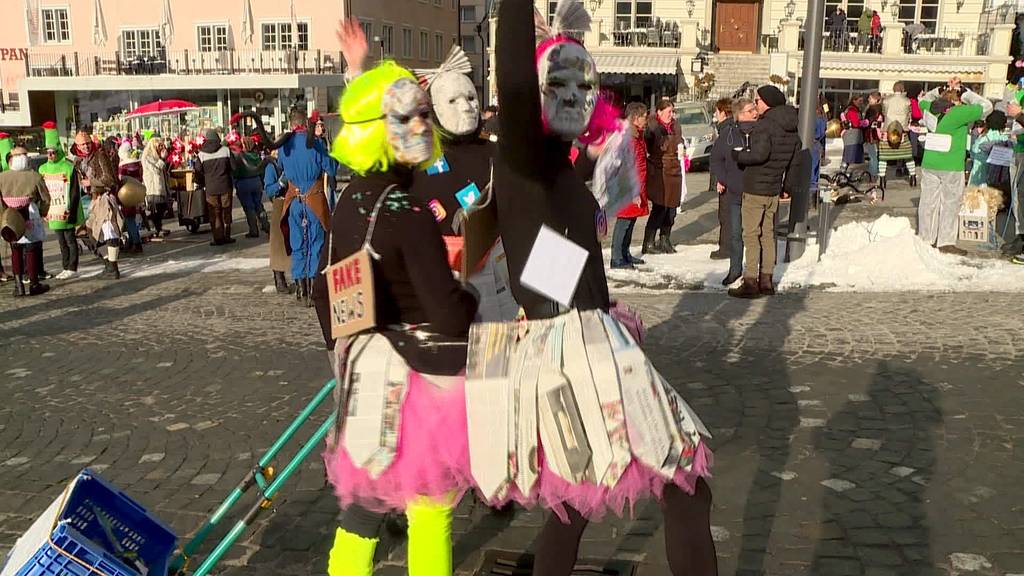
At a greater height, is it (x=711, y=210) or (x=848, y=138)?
(x=848, y=138)

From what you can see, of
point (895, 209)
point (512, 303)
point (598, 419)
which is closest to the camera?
point (598, 419)

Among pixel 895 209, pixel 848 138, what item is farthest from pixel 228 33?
pixel 895 209

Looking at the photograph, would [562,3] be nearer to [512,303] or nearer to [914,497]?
[512,303]

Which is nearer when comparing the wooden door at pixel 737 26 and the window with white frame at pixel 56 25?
the wooden door at pixel 737 26

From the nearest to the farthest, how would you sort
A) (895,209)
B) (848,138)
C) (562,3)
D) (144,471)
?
(562,3)
(144,471)
(895,209)
(848,138)

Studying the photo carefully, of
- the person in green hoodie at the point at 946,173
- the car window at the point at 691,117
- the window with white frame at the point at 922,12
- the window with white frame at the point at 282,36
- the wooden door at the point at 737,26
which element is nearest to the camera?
the person in green hoodie at the point at 946,173

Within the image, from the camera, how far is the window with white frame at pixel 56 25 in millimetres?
42438

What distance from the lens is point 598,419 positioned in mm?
2396

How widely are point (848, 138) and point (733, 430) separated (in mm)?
14506

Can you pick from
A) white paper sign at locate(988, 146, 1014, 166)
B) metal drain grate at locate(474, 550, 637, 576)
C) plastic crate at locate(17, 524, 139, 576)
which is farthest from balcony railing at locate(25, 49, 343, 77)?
plastic crate at locate(17, 524, 139, 576)

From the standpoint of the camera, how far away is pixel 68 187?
1087cm

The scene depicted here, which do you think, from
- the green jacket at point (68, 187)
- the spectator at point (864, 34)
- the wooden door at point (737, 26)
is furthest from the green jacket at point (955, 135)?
the wooden door at point (737, 26)

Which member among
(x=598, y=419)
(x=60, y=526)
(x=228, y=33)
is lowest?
(x=60, y=526)

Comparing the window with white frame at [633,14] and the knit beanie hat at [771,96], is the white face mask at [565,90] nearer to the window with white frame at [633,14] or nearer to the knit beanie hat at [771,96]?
the knit beanie hat at [771,96]
